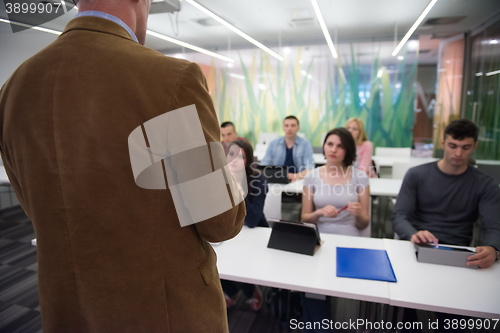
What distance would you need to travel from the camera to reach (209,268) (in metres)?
0.83

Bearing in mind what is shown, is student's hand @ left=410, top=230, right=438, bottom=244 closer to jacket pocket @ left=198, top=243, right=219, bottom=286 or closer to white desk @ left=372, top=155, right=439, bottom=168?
jacket pocket @ left=198, top=243, right=219, bottom=286

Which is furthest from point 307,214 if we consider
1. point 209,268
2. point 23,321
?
point 23,321

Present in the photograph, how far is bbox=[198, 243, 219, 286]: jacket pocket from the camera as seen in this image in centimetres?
80

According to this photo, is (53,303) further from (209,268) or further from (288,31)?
(288,31)

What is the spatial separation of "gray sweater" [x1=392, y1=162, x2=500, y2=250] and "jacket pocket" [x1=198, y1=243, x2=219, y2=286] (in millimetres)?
1609

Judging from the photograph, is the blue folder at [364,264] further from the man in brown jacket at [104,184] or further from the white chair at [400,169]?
the white chair at [400,169]

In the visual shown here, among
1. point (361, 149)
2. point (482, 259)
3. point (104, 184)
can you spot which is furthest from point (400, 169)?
point (104, 184)

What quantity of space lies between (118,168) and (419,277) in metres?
1.45

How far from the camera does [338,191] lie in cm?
248

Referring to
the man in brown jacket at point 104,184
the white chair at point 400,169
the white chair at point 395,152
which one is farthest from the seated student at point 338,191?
the white chair at point 395,152

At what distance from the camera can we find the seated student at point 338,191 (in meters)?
2.38

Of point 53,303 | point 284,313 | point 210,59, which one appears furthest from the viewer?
point 210,59

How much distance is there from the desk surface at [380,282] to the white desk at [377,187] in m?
1.31

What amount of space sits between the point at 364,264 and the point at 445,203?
3.28 ft
